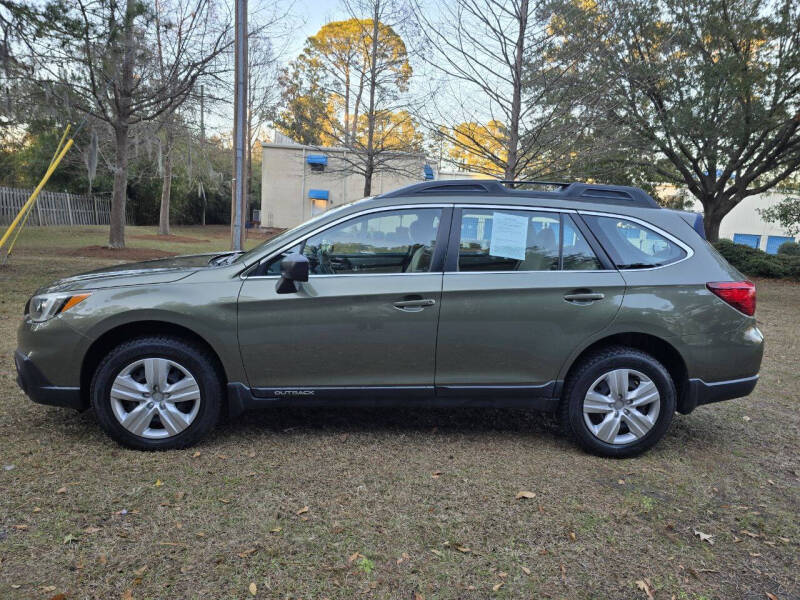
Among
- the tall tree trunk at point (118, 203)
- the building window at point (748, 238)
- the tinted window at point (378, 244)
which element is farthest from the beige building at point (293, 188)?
the tinted window at point (378, 244)

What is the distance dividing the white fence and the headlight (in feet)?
77.0

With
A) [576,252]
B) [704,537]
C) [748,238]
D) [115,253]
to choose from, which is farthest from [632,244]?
[748,238]

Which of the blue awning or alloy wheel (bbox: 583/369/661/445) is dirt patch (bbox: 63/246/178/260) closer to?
alloy wheel (bbox: 583/369/661/445)

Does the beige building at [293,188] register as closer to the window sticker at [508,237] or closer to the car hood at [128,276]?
the car hood at [128,276]

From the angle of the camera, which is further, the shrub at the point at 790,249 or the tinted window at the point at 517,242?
the shrub at the point at 790,249

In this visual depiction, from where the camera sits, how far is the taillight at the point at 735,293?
12.6 ft

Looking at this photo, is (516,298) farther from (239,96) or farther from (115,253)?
(115,253)

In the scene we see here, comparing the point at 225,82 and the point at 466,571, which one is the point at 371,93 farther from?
the point at 466,571

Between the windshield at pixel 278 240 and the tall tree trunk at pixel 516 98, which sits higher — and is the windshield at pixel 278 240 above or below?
below

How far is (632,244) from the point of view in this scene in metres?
3.95

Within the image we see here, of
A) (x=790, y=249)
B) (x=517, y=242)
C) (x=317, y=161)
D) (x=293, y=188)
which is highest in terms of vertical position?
(x=317, y=161)

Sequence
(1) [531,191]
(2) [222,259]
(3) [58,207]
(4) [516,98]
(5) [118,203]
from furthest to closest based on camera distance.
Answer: (3) [58,207] → (5) [118,203] → (4) [516,98] → (2) [222,259] → (1) [531,191]

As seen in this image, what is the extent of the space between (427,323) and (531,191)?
1223 millimetres

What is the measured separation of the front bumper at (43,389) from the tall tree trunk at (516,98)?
762 cm
